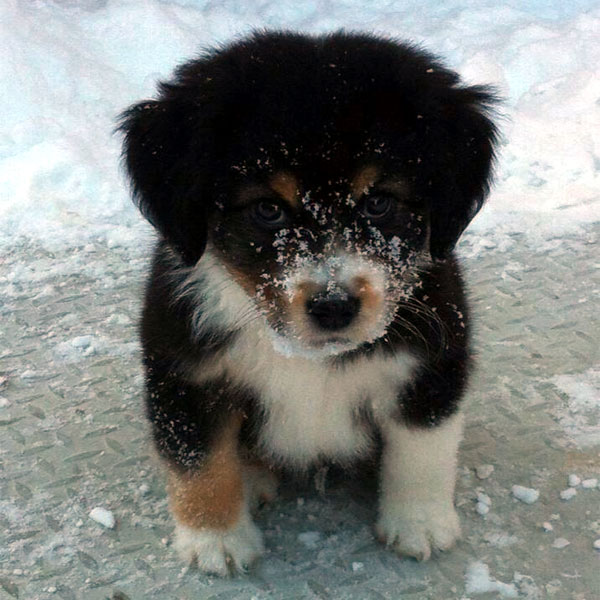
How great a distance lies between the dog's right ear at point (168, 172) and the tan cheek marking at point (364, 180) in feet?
1.41

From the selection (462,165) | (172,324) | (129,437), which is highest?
(462,165)

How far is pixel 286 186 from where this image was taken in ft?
7.98

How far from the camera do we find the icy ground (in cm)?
298

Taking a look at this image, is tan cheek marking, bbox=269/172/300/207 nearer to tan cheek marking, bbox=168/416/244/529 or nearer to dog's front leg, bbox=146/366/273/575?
dog's front leg, bbox=146/366/273/575

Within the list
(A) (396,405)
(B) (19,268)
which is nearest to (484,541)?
(A) (396,405)

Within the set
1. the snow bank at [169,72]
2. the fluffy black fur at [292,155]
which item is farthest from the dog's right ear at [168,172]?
the snow bank at [169,72]

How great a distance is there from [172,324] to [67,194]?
113 inches

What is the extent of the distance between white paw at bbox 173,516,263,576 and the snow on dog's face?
2.51 ft

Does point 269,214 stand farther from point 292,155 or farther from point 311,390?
point 311,390

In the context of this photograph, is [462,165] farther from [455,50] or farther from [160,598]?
[455,50]

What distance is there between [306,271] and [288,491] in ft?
3.76

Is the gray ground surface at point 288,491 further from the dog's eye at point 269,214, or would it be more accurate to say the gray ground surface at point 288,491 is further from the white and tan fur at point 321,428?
the dog's eye at point 269,214

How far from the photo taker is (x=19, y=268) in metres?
4.75

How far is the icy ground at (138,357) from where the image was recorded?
2982 mm
